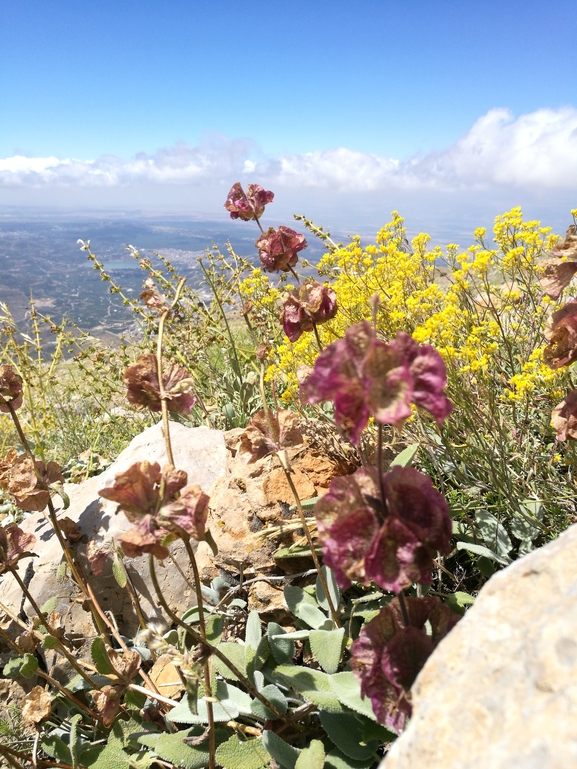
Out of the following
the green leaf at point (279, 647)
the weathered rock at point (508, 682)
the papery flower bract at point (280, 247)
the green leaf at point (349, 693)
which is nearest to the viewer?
the weathered rock at point (508, 682)

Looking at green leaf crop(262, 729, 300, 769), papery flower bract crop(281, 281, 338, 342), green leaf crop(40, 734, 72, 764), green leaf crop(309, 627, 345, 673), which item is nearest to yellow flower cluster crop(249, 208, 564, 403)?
papery flower bract crop(281, 281, 338, 342)

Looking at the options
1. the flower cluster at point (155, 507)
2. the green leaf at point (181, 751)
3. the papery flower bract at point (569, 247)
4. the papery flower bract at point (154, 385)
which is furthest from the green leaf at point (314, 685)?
the papery flower bract at point (569, 247)

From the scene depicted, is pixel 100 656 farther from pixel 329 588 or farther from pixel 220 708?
pixel 329 588

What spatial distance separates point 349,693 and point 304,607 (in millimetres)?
581

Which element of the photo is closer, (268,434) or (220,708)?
(220,708)

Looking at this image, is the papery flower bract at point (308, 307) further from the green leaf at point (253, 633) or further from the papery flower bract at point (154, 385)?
the green leaf at point (253, 633)

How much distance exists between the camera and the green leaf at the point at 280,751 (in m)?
1.55

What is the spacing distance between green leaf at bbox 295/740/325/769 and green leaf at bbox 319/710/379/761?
6 centimetres

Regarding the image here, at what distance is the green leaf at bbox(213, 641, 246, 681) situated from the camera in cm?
190

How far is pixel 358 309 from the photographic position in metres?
3.61

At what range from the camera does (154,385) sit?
5.08 feet

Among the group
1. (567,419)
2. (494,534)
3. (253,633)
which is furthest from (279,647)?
(567,419)

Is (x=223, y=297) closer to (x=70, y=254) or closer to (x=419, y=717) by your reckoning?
(x=419, y=717)

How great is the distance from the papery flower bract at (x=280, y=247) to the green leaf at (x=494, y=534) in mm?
1554
